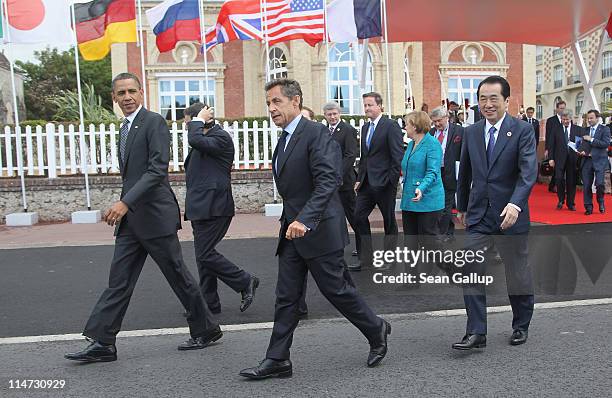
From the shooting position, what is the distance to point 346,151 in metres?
7.32

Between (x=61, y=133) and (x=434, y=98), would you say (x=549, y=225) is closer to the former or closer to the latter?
(x=61, y=133)

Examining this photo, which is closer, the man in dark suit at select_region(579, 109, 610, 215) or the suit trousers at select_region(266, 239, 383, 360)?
the suit trousers at select_region(266, 239, 383, 360)

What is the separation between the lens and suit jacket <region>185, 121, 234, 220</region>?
205 inches

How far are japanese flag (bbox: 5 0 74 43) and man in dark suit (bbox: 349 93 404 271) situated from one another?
24.5 ft

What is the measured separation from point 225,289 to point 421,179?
2.32 metres

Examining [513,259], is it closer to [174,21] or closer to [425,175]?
[425,175]

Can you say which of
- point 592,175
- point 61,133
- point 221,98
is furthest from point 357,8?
point 221,98

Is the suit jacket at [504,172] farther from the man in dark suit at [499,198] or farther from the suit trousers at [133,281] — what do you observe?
the suit trousers at [133,281]

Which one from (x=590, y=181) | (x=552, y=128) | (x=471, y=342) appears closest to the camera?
(x=471, y=342)

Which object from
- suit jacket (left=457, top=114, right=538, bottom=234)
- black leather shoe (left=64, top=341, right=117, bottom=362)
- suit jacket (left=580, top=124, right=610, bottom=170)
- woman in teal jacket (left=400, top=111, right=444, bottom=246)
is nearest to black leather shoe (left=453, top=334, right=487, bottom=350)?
suit jacket (left=457, top=114, right=538, bottom=234)

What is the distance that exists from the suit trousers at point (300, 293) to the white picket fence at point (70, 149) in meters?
8.64

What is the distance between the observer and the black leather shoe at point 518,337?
4406mm

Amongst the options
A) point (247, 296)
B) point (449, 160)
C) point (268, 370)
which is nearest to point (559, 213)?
point (449, 160)

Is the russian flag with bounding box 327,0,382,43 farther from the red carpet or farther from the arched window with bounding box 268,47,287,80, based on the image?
the arched window with bounding box 268,47,287,80
